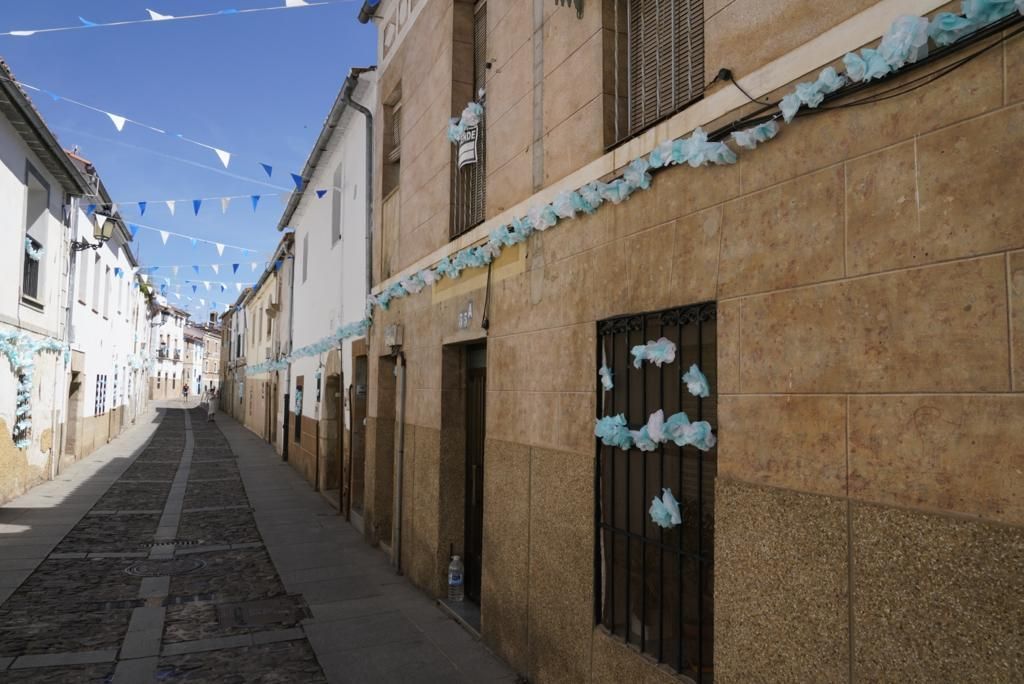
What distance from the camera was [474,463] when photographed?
6.97 m

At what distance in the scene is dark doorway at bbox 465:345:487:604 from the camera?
6.86m

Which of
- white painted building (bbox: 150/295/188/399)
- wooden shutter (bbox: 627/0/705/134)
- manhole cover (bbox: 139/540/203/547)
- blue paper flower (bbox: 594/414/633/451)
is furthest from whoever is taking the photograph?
white painted building (bbox: 150/295/188/399)

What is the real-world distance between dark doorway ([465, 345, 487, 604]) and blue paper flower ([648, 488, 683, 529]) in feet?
10.7

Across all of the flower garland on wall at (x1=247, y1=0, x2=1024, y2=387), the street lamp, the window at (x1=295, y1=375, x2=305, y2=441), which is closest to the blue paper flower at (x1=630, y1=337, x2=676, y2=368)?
the flower garland on wall at (x1=247, y1=0, x2=1024, y2=387)

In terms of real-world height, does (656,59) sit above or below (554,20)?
below

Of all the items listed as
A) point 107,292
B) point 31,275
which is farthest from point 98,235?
point 107,292

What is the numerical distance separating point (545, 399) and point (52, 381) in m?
13.2

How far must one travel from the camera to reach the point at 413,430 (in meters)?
8.01

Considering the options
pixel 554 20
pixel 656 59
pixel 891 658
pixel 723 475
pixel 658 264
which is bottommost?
pixel 891 658

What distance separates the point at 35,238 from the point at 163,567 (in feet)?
26.9

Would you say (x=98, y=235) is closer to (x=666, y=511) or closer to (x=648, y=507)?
(x=648, y=507)

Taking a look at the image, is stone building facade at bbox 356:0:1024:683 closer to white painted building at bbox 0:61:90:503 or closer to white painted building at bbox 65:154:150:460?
white painted building at bbox 0:61:90:503

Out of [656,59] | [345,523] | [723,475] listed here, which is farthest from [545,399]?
[345,523]

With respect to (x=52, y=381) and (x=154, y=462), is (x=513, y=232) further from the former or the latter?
(x=154, y=462)
